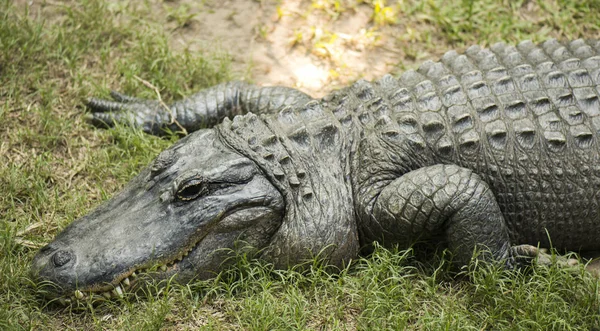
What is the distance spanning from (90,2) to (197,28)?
0.98 metres

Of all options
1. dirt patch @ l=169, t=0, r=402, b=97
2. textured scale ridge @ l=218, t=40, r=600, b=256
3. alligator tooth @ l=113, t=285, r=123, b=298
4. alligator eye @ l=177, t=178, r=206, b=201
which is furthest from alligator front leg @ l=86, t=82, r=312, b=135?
alligator tooth @ l=113, t=285, r=123, b=298

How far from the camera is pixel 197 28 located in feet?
21.5

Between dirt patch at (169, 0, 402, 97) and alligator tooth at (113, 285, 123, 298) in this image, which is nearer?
alligator tooth at (113, 285, 123, 298)

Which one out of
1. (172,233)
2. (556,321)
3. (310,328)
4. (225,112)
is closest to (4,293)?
(172,233)

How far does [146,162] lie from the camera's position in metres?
5.25

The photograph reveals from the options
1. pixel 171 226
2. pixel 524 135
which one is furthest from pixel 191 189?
pixel 524 135

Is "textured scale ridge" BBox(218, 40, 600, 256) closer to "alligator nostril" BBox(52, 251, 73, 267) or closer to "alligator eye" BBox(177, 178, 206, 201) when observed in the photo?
"alligator eye" BBox(177, 178, 206, 201)

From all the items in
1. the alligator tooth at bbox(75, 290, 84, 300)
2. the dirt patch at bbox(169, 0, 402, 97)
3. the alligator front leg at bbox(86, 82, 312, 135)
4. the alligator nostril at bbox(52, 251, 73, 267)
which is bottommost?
the alligator tooth at bbox(75, 290, 84, 300)

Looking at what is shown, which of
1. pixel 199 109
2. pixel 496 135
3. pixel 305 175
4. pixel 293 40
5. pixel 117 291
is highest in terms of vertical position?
pixel 496 135

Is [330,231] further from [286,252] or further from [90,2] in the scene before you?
[90,2]

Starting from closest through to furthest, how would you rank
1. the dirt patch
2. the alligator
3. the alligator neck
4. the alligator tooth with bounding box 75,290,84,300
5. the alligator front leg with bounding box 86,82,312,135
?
the alligator tooth with bounding box 75,290,84,300, the alligator, the alligator neck, the alligator front leg with bounding box 86,82,312,135, the dirt patch

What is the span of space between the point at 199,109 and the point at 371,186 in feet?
5.85

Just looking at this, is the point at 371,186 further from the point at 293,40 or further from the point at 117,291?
the point at 293,40

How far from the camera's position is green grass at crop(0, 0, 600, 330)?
406 centimetres
